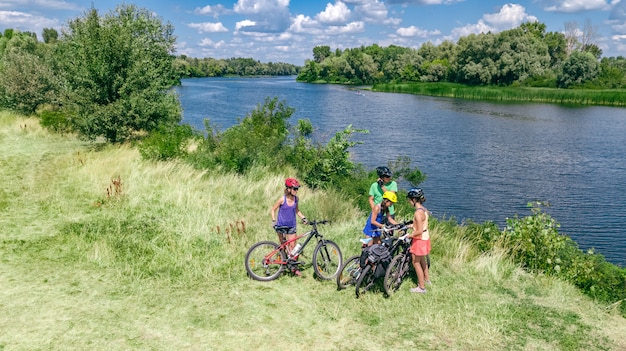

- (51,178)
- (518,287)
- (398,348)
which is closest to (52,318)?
(398,348)

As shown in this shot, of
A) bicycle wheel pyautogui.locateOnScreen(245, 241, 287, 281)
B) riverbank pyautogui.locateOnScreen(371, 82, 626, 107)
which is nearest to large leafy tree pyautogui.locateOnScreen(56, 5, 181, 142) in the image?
bicycle wheel pyautogui.locateOnScreen(245, 241, 287, 281)

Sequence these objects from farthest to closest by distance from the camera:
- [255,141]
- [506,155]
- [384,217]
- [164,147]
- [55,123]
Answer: [506,155], [55,123], [255,141], [164,147], [384,217]

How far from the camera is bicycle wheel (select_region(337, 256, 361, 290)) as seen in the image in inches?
332

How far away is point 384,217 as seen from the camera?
904 centimetres

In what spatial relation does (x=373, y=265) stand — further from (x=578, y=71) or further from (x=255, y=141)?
(x=578, y=71)

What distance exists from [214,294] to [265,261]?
114 centimetres

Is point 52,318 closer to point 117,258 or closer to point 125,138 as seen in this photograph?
point 117,258

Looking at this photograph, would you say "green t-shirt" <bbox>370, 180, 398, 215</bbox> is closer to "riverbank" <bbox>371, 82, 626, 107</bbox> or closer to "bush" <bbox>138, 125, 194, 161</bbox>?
"bush" <bbox>138, 125, 194, 161</bbox>

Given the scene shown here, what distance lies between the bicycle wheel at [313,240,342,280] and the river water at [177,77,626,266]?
10763 millimetres

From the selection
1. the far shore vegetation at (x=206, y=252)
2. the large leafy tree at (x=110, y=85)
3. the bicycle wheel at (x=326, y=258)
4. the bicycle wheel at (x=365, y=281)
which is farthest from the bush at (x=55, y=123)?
the bicycle wheel at (x=365, y=281)

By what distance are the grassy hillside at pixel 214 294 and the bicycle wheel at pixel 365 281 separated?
6.6 inches

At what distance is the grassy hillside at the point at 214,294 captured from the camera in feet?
22.6

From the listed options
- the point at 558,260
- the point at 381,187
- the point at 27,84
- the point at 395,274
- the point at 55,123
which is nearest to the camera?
the point at 395,274

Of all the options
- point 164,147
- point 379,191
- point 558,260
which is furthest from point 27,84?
point 558,260
